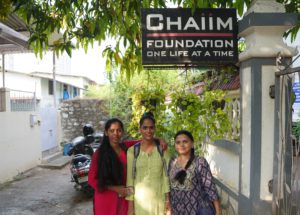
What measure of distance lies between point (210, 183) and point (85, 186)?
447 cm

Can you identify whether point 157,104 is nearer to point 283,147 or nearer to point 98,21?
point 98,21

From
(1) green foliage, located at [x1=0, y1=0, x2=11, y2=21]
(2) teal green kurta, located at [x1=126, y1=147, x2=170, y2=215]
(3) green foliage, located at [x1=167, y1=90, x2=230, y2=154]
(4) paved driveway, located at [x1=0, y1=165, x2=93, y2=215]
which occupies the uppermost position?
(1) green foliage, located at [x1=0, y1=0, x2=11, y2=21]

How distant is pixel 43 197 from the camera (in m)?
7.09

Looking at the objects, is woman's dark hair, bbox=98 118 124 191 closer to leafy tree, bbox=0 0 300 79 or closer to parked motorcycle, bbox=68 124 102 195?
leafy tree, bbox=0 0 300 79

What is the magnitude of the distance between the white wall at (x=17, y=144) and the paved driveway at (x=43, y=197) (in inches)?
13.8

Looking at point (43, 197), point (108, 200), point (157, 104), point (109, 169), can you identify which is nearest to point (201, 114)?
point (157, 104)

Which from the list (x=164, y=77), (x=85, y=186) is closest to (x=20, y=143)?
(x=85, y=186)

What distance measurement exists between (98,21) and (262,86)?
1611 mm

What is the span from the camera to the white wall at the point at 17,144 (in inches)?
334

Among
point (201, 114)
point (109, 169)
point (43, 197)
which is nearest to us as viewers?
point (109, 169)

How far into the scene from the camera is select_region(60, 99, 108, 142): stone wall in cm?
1448

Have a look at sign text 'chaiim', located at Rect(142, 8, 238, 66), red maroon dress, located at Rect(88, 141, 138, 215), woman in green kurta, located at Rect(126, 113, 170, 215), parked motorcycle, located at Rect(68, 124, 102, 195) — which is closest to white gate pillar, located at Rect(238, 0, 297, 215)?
sign text 'chaiim', located at Rect(142, 8, 238, 66)

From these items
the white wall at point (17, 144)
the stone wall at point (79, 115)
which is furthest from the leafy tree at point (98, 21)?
Answer: the stone wall at point (79, 115)

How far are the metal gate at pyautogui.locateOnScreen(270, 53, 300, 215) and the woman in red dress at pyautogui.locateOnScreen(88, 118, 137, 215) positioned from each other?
51.4 inches
